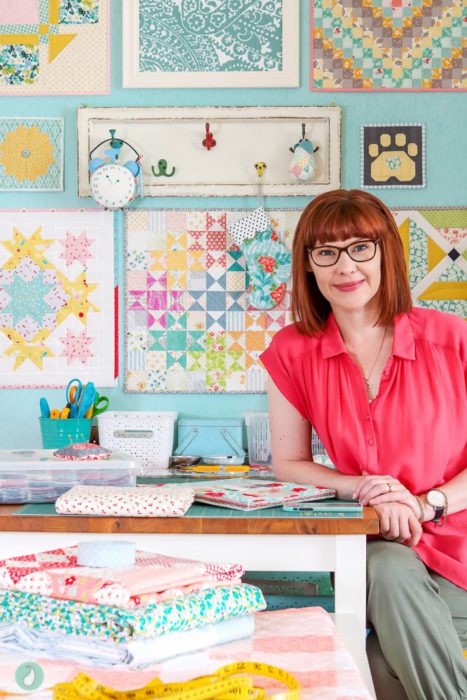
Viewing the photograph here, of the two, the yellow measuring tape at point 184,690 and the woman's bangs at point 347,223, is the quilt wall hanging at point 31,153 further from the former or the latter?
the yellow measuring tape at point 184,690

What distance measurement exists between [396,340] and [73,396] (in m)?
1.22

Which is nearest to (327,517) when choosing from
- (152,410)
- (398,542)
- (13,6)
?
(398,542)

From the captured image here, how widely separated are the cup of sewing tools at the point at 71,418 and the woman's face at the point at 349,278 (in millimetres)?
1062

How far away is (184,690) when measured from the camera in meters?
0.80

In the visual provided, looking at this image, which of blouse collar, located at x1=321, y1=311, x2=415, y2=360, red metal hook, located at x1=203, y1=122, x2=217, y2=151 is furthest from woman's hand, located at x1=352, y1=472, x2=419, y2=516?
red metal hook, located at x1=203, y1=122, x2=217, y2=151

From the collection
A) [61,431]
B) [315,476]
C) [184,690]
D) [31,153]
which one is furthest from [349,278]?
[31,153]

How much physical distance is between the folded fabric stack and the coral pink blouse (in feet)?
2.37

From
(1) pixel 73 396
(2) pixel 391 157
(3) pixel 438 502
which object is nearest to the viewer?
(3) pixel 438 502

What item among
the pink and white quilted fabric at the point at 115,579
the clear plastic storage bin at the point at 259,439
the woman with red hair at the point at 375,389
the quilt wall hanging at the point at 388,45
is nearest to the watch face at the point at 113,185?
the quilt wall hanging at the point at 388,45

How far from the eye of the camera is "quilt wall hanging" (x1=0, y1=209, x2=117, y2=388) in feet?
9.25

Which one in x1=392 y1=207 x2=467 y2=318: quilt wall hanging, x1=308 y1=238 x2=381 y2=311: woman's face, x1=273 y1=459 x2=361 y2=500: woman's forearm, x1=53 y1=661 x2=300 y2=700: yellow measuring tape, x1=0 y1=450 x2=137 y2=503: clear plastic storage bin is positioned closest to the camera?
x1=53 y1=661 x2=300 y2=700: yellow measuring tape

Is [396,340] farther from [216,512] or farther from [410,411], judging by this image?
[216,512]

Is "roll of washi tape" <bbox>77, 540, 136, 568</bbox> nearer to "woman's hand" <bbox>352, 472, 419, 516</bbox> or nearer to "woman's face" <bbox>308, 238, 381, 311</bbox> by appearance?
"woman's hand" <bbox>352, 472, 419, 516</bbox>

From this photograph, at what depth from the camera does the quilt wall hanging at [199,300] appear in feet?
9.18
